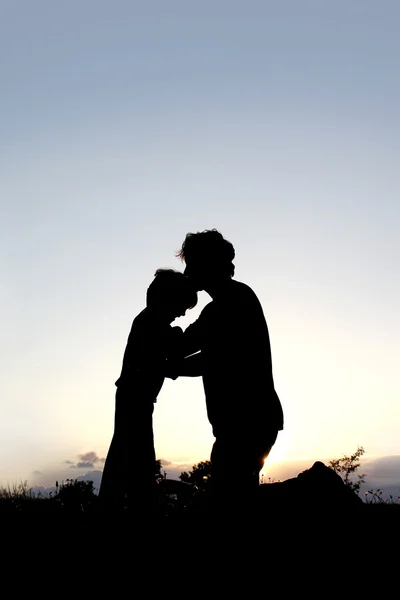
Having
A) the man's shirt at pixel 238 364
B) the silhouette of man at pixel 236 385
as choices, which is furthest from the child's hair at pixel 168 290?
the man's shirt at pixel 238 364

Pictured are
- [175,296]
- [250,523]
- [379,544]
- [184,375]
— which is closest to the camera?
[250,523]

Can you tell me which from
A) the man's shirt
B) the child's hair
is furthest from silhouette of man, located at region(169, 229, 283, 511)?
the child's hair

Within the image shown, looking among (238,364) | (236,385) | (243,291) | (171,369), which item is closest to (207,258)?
(243,291)

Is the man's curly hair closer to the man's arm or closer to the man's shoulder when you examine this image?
the man's shoulder

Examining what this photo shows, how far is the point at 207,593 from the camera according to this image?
427cm

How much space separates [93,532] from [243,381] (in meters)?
2.49

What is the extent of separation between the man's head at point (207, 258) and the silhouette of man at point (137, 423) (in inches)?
48.8

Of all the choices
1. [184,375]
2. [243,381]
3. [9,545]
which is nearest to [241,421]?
[243,381]

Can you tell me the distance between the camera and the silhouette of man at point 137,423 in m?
6.60

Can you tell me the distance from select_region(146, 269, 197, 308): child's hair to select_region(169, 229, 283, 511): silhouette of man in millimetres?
1630

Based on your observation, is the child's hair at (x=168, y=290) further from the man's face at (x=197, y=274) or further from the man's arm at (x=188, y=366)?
the man's face at (x=197, y=274)

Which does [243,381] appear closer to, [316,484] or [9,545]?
[316,484]

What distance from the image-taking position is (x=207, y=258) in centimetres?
528

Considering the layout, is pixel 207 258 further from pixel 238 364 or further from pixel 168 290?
pixel 168 290
